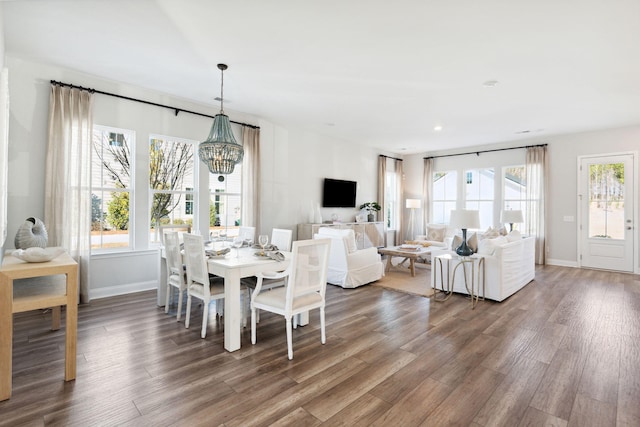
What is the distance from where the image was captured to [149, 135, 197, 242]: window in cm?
493

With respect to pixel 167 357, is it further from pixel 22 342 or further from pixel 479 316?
pixel 479 316

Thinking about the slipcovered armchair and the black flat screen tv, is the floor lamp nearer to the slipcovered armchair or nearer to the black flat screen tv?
the black flat screen tv

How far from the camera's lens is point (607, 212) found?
6.55m

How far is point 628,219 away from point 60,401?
8.99 m

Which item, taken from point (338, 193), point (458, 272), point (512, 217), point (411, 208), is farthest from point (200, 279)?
point (411, 208)

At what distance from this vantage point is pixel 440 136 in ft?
24.0

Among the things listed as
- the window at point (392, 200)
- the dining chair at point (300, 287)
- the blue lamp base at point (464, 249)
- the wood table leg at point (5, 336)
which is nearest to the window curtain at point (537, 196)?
the window at point (392, 200)

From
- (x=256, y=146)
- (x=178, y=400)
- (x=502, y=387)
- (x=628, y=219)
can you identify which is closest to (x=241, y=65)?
(x=256, y=146)

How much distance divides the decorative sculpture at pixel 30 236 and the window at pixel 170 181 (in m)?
1.72

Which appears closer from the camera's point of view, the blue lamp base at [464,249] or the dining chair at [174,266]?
the dining chair at [174,266]

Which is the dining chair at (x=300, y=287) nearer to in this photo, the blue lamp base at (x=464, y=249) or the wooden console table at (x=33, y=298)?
the wooden console table at (x=33, y=298)

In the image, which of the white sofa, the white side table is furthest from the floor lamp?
the white side table

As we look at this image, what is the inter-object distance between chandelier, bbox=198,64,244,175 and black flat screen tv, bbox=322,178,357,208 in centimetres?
386

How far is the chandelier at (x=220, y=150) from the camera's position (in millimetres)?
3568
